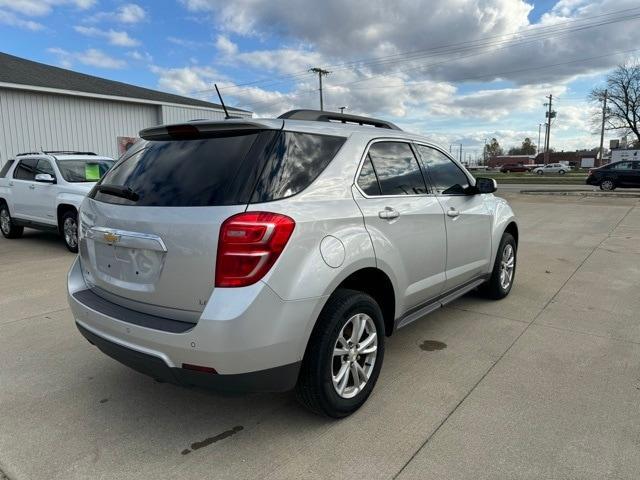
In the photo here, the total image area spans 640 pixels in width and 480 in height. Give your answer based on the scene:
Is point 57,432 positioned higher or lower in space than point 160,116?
lower

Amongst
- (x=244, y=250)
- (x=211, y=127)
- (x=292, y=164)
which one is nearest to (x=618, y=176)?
(x=292, y=164)

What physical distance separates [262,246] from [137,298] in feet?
2.78

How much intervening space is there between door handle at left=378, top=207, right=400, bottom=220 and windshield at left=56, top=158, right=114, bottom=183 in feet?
22.6

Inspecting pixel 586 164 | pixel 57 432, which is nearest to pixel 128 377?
pixel 57 432

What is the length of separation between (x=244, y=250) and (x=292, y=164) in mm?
618

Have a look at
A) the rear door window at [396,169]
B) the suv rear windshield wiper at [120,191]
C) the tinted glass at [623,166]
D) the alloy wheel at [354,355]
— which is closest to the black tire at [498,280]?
the rear door window at [396,169]

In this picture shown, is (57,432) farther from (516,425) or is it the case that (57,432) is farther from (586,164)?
(586,164)

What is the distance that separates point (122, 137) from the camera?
18.2 metres

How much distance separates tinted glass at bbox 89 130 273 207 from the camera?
246cm

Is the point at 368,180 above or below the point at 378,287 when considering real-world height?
above

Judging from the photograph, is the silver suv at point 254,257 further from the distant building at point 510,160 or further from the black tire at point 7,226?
the distant building at point 510,160

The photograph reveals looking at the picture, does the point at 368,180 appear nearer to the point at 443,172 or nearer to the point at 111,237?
the point at 443,172

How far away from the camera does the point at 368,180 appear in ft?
10.3

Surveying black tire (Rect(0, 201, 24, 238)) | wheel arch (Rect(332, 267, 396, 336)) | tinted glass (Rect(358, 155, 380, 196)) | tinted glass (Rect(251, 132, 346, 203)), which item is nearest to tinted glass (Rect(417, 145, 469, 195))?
tinted glass (Rect(358, 155, 380, 196))
